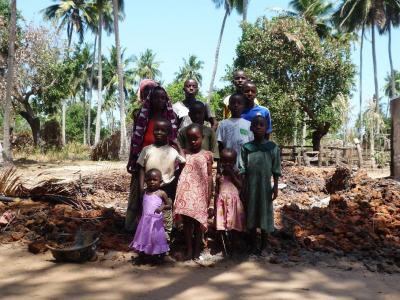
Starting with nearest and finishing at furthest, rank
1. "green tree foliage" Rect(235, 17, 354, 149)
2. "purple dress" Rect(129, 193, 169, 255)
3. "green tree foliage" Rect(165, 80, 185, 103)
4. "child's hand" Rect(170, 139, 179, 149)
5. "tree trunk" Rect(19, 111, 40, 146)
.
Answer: "purple dress" Rect(129, 193, 169, 255) → "child's hand" Rect(170, 139, 179, 149) → "green tree foliage" Rect(235, 17, 354, 149) → "tree trunk" Rect(19, 111, 40, 146) → "green tree foliage" Rect(165, 80, 185, 103)

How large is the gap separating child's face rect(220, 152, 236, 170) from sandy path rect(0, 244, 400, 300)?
36.6 inches

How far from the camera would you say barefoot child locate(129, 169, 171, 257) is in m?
3.71

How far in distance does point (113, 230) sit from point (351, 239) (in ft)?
8.87

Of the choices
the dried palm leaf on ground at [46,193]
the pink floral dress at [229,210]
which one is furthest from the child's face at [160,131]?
the dried palm leaf on ground at [46,193]

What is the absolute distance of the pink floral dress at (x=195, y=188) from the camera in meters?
3.82

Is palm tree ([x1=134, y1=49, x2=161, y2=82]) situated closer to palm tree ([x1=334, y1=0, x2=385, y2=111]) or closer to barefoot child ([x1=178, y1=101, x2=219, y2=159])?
palm tree ([x1=334, y1=0, x2=385, y2=111])

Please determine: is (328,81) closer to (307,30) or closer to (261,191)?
(307,30)

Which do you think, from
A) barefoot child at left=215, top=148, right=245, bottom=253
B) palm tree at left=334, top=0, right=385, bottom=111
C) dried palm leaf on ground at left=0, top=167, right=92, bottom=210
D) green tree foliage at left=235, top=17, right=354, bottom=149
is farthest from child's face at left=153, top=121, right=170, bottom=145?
palm tree at left=334, top=0, right=385, bottom=111

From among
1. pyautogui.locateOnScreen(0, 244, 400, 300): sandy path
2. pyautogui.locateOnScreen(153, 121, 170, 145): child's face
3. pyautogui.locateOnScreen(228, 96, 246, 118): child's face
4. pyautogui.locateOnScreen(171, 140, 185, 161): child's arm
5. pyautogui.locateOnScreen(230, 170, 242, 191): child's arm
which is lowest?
pyautogui.locateOnScreen(0, 244, 400, 300): sandy path

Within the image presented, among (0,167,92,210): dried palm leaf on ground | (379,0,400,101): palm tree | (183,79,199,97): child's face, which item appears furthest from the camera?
(379,0,400,101): palm tree

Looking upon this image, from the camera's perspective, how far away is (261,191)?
4.00 m

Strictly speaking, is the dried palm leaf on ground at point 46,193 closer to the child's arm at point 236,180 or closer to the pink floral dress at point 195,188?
the pink floral dress at point 195,188

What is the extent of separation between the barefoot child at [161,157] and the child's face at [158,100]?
0.23 metres

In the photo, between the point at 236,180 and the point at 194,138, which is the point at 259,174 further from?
the point at 194,138
